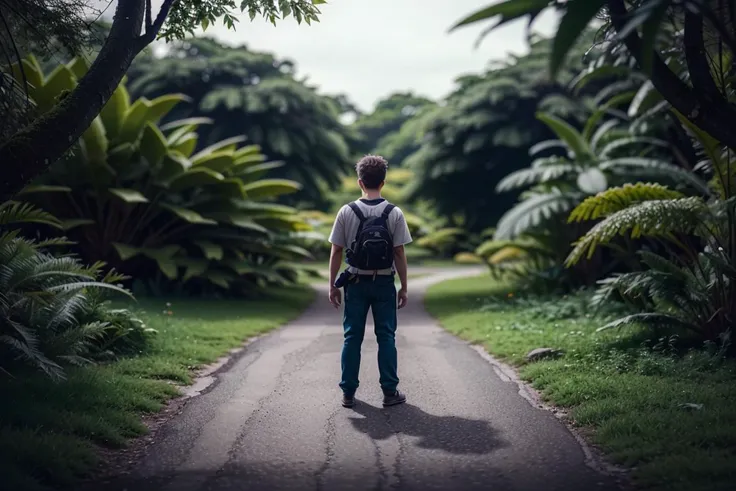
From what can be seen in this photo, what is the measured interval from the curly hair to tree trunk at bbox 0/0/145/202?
208 cm

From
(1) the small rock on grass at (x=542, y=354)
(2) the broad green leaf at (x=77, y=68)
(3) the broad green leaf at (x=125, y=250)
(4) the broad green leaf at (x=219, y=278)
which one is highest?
(2) the broad green leaf at (x=77, y=68)

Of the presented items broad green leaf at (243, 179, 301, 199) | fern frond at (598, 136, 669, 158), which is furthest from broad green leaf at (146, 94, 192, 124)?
fern frond at (598, 136, 669, 158)

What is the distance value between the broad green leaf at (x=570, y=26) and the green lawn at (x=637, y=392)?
2.42 m

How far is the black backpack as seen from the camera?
6281 mm

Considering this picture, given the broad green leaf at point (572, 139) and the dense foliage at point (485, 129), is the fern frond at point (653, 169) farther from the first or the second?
the dense foliage at point (485, 129)

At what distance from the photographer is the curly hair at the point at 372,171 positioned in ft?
21.4

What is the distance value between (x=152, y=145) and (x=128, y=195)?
1363 millimetres

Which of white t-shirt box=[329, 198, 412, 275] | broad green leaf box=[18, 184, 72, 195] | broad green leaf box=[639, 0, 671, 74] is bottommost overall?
white t-shirt box=[329, 198, 412, 275]

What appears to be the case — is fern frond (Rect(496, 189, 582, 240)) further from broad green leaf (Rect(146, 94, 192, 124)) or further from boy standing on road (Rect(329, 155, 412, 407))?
boy standing on road (Rect(329, 155, 412, 407))

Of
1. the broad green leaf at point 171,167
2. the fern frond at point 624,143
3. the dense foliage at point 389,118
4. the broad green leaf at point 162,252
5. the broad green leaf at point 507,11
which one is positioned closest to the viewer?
the broad green leaf at point 507,11

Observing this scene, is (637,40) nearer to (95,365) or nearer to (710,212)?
(710,212)

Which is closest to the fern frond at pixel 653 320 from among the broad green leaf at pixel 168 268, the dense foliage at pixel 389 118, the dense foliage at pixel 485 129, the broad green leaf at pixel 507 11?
the broad green leaf at pixel 507 11

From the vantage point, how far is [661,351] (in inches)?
316

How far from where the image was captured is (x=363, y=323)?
21.4 feet
